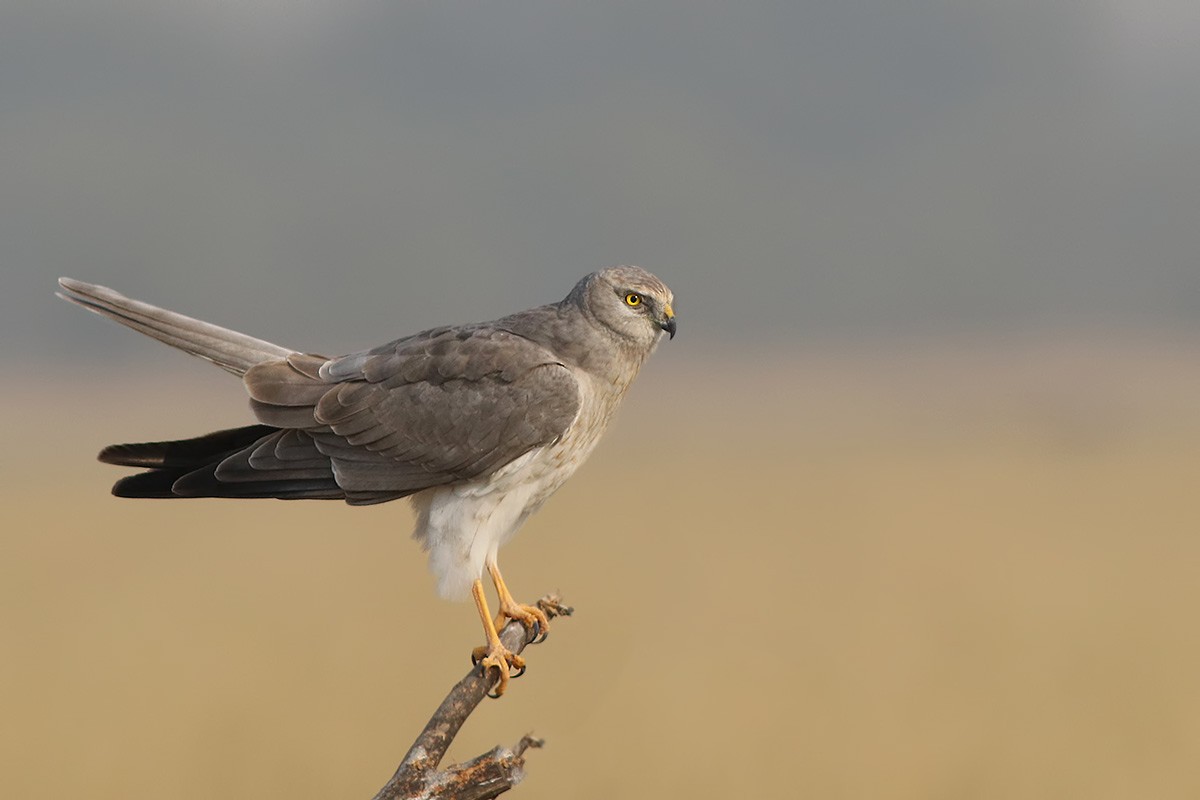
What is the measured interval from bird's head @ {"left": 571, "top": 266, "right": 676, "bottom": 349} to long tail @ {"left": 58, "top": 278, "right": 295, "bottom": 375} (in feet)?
6.47

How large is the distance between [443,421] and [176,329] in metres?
1.73

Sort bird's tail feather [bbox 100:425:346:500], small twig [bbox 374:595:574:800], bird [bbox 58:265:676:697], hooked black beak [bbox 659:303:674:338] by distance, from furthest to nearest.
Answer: hooked black beak [bbox 659:303:674:338] → bird [bbox 58:265:676:697] → bird's tail feather [bbox 100:425:346:500] → small twig [bbox 374:595:574:800]

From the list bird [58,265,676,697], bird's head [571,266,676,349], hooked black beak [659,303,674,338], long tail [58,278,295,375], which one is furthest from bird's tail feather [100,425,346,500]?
→ hooked black beak [659,303,674,338]

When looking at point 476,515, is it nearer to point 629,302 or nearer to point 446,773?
point 629,302

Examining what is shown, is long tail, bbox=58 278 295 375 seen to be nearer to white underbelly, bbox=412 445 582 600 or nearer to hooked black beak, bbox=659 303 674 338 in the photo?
white underbelly, bbox=412 445 582 600

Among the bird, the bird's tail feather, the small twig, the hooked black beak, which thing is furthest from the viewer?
the hooked black beak

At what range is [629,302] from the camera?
857 centimetres

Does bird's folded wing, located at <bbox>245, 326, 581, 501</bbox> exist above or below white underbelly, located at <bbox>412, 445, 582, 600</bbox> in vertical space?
above

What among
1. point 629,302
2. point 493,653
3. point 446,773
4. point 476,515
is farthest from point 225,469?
point 446,773

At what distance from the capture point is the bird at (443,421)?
8.13 metres

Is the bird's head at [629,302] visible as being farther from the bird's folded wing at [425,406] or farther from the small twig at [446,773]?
the small twig at [446,773]

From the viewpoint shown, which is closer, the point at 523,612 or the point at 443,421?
the point at 443,421

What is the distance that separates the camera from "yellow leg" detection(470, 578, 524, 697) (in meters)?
7.96

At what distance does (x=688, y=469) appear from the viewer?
224 feet
